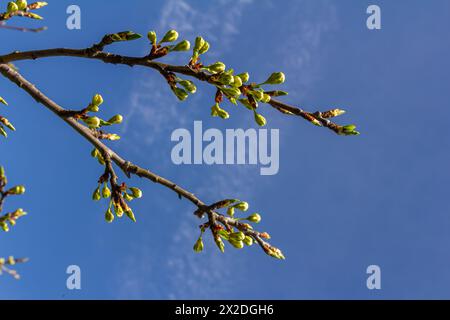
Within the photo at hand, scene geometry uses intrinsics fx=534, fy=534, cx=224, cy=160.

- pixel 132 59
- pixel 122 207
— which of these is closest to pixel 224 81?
pixel 132 59

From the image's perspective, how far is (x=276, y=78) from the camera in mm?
5188

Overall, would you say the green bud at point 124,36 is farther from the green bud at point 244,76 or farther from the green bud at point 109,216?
the green bud at point 109,216

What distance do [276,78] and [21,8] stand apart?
2.77 metres

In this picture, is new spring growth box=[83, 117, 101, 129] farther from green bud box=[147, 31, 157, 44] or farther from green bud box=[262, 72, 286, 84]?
green bud box=[262, 72, 286, 84]

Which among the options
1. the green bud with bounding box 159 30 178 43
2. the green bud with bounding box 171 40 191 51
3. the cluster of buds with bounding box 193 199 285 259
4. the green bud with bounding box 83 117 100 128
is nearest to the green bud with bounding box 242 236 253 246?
the cluster of buds with bounding box 193 199 285 259

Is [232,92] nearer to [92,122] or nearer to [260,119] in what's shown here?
[260,119]

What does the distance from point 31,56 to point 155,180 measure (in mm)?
1665

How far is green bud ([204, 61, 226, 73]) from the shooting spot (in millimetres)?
5016

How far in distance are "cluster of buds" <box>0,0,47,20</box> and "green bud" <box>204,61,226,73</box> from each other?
1.97 metres

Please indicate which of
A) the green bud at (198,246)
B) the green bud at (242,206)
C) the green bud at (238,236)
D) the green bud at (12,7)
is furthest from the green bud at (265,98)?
the green bud at (12,7)

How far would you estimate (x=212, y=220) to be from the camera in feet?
17.3

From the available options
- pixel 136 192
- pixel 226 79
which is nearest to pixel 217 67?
pixel 226 79

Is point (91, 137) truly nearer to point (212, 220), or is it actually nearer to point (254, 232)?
point (212, 220)

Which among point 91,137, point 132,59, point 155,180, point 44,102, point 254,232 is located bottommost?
point 254,232
